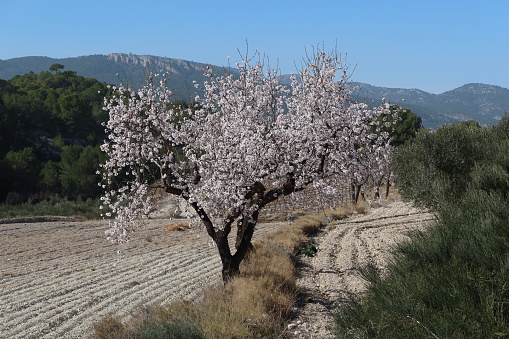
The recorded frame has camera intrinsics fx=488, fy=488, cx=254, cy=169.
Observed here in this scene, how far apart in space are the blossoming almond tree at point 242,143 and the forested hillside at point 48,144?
2506cm

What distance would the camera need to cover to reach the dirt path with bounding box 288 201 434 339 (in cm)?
1205

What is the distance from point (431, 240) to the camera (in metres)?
9.03

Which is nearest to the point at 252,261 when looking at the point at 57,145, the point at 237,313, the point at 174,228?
the point at 237,313

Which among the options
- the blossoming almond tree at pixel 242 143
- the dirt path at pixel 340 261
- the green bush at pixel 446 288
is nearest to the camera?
the green bush at pixel 446 288

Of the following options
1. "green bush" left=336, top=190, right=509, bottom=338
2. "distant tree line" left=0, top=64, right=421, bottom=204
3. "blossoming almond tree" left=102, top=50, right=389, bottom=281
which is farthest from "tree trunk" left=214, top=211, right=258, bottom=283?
"distant tree line" left=0, top=64, right=421, bottom=204

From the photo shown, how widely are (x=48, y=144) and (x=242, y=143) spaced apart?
57.2 m

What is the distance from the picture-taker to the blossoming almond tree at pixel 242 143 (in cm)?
1272

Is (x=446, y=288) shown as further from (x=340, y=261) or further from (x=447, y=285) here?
(x=340, y=261)

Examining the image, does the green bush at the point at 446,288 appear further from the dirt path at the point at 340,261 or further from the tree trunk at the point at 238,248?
the tree trunk at the point at 238,248

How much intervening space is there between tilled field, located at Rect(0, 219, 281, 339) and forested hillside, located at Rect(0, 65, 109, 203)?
38.5 feet

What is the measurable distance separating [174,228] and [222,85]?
2281 centimetres

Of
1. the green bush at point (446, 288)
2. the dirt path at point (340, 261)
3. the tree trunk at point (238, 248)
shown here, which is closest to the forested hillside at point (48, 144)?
the dirt path at point (340, 261)

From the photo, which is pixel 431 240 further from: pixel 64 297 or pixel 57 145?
pixel 57 145

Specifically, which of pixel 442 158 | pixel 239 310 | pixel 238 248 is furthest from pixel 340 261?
pixel 239 310
